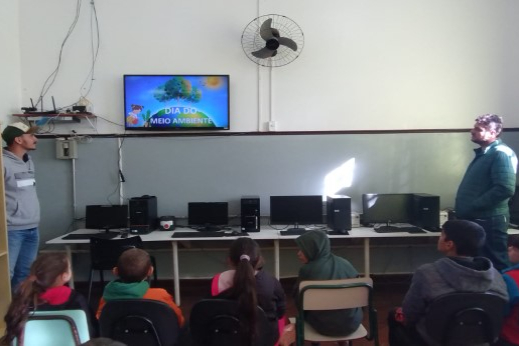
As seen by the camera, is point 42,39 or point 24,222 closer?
point 24,222

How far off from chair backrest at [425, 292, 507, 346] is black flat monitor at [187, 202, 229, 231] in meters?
2.61

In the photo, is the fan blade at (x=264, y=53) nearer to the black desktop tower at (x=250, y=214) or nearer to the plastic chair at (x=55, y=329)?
the black desktop tower at (x=250, y=214)

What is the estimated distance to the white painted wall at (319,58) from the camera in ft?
14.2

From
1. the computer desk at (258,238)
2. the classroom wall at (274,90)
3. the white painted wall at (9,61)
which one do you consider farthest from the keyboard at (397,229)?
the white painted wall at (9,61)

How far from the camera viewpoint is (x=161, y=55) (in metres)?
4.34

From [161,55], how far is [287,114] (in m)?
1.56

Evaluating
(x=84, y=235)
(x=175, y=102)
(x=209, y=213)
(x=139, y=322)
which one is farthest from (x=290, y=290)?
(x=139, y=322)

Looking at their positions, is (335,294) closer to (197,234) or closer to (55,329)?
(55,329)

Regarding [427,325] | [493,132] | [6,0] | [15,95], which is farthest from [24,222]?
[493,132]

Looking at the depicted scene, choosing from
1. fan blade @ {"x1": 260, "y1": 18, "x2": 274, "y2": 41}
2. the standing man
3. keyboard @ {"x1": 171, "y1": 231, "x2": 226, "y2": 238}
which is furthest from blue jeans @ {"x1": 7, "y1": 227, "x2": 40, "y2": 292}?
the standing man

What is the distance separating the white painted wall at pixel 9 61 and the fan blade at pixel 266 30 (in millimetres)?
2698

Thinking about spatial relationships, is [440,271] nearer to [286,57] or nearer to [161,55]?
[286,57]

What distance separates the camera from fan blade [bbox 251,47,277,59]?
13.6ft

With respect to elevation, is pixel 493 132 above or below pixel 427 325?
above
